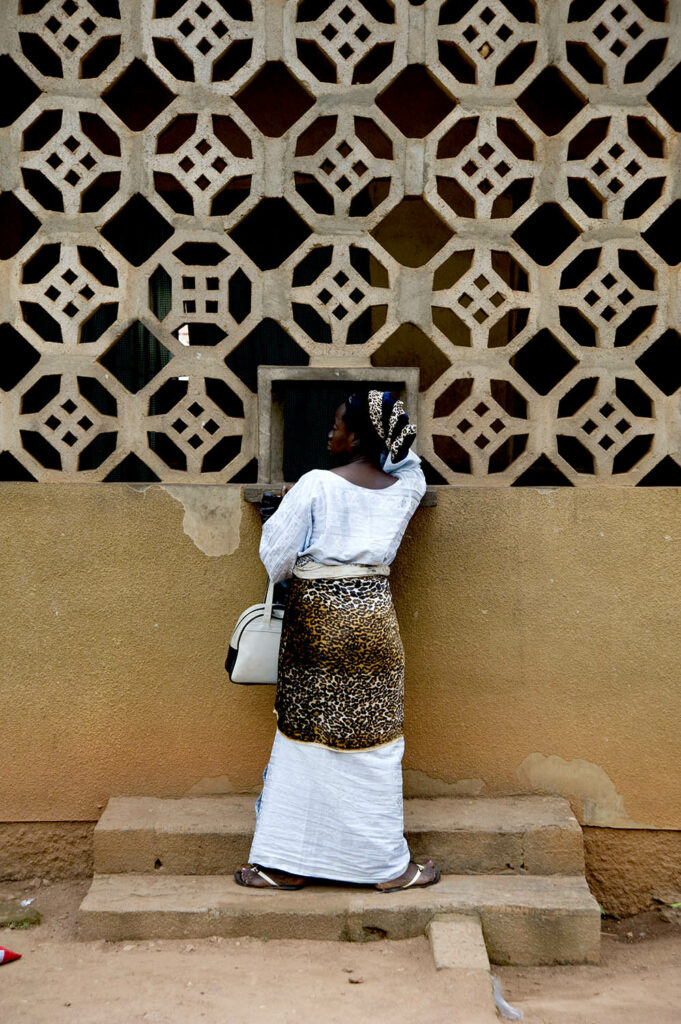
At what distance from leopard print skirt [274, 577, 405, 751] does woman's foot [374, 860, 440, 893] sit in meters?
0.49

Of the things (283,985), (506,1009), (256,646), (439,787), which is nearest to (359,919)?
(283,985)

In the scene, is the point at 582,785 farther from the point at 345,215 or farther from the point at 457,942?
the point at 345,215

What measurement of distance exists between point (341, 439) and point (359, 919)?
66.6 inches

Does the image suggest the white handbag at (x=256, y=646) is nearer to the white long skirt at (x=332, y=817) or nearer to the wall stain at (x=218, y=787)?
the white long skirt at (x=332, y=817)

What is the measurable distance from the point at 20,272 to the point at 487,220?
192 cm

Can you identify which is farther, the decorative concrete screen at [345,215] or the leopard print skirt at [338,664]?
the decorative concrete screen at [345,215]

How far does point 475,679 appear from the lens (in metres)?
3.89

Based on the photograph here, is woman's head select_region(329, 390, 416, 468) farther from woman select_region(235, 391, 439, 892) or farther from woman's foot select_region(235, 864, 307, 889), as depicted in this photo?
woman's foot select_region(235, 864, 307, 889)

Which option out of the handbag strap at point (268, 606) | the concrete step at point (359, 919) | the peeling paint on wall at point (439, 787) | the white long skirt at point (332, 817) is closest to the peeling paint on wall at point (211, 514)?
the handbag strap at point (268, 606)

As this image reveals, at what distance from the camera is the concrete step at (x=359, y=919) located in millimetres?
3324

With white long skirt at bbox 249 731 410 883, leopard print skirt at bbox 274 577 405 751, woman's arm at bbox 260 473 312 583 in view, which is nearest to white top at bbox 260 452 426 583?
woman's arm at bbox 260 473 312 583

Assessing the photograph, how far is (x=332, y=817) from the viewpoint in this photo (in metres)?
3.42

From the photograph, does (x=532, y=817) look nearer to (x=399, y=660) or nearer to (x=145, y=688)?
(x=399, y=660)

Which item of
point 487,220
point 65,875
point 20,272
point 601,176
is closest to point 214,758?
point 65,875
